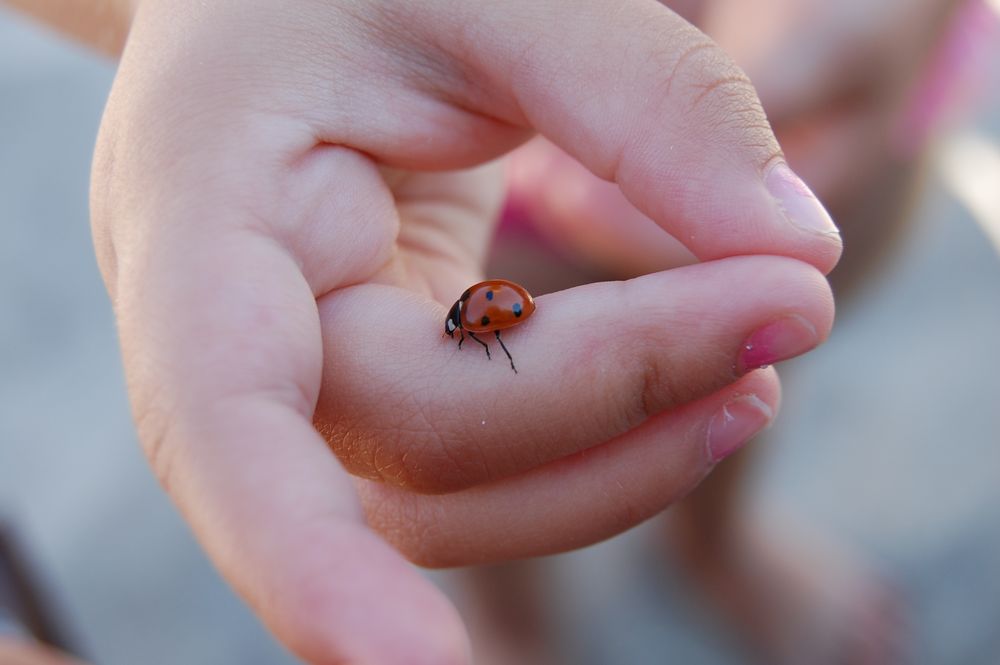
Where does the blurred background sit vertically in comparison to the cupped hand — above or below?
below

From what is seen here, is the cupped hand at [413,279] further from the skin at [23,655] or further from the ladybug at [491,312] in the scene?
the skin at [23,655]

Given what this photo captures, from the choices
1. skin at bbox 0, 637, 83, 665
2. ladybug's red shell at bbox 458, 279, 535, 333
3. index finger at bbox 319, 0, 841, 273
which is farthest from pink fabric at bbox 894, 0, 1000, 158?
skin at bbox 0, 637, 83, 665

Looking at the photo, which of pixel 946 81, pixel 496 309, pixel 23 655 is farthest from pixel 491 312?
pixel 946 81

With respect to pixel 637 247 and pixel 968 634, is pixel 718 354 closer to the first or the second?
pixel 637 247

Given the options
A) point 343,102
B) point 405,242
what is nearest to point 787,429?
point 405,242

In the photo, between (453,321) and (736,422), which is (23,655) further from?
(736,422)

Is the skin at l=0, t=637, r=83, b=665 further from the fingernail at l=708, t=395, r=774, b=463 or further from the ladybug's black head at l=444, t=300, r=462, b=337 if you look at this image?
the fingernail at l=708, t=395, r=774, b=463
